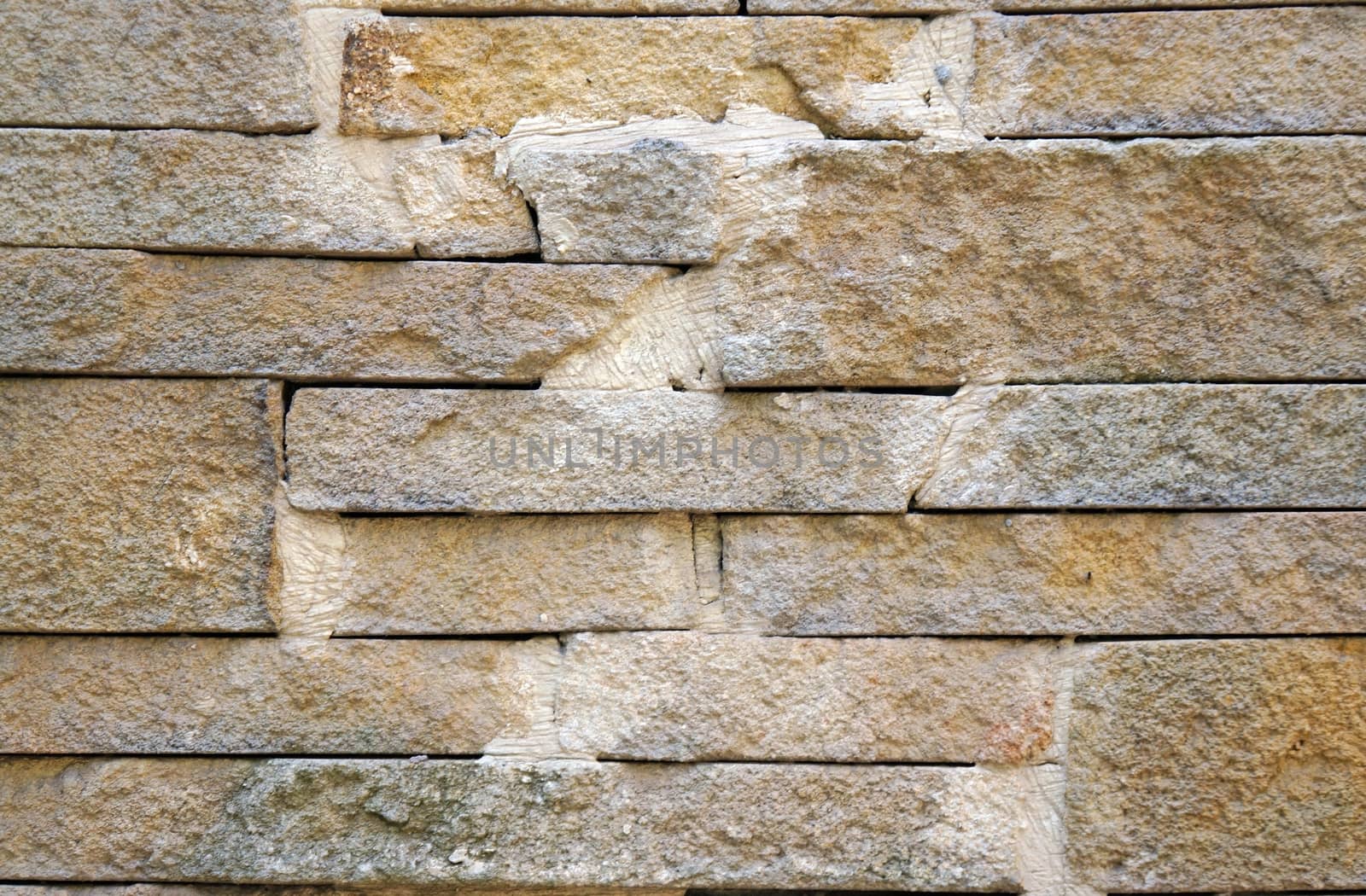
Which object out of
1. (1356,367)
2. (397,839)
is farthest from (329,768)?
(1356,367)

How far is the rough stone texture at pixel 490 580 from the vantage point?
1.39 m

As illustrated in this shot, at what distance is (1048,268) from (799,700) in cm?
82

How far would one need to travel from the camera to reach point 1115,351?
A: 4.56 ft

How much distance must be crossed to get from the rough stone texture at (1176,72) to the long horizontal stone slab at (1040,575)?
2.12 feet

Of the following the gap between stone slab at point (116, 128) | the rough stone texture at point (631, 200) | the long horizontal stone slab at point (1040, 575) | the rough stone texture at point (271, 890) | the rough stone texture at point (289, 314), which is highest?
the gap between stone slab at point (116, 128)

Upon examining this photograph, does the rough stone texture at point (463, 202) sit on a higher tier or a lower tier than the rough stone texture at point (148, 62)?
lower

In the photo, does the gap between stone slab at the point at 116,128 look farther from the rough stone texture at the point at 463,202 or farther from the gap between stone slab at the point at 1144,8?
the gap between stone slab at the point at 1144,8

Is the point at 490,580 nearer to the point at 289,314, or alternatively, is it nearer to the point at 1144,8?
the point at 289,314

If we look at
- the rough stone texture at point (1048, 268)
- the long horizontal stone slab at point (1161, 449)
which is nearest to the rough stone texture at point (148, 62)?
the rough stone texture at point (1048, 268)

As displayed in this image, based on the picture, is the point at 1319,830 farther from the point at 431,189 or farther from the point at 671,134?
the point at 431,189

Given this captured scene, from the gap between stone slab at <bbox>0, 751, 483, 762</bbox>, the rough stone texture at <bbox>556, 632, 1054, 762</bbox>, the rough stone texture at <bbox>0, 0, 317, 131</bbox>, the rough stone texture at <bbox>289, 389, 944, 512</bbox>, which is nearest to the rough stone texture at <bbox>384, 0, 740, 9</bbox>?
the rough stone texture at <bbox>0, 0, 317, 131</bbox>

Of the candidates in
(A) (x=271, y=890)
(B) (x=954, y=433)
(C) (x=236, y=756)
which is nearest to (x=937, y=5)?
(B) (x=954, y=433)

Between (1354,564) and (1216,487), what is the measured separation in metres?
0.26

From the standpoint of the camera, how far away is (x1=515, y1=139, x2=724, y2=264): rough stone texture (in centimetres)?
136
